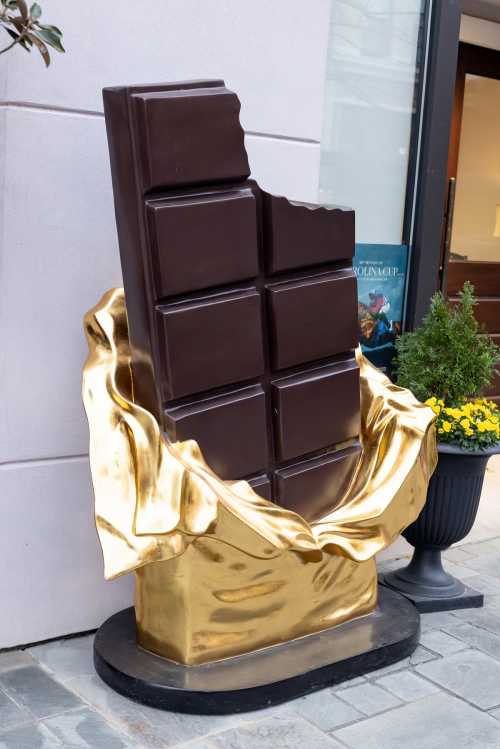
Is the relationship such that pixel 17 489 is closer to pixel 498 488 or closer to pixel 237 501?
pixel 237 501

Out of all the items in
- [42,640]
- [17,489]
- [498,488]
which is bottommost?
[498,488]

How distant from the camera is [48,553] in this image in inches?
123

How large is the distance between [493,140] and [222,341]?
501 cm

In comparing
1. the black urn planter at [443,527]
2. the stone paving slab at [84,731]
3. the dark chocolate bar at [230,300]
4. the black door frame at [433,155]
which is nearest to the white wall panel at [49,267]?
the dark chocolate bar at [230,300]

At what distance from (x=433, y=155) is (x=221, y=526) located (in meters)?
2.30

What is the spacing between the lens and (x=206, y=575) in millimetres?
2680

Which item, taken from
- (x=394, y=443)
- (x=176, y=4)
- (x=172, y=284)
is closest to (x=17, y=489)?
(x=172, y=284)

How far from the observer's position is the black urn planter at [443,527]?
137 inches

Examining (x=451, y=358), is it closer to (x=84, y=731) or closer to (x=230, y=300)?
(x=230, y=300)

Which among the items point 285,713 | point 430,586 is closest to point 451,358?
point 430,586

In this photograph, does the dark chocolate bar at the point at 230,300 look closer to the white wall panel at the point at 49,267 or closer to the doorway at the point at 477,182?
the white wall panel at the point at 49,267

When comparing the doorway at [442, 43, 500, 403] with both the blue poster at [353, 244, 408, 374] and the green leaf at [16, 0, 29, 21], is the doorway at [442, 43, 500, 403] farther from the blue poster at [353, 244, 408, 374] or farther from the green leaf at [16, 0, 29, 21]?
the green leaf at [16, 0, 29, 21]

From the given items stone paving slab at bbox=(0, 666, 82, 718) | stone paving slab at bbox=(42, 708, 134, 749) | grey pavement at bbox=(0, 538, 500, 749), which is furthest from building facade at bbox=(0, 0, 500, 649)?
stone paving slab at bbox=(42, 708, 134, 749)

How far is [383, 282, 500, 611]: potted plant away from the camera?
11.3 ft
